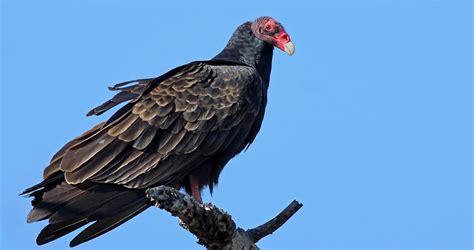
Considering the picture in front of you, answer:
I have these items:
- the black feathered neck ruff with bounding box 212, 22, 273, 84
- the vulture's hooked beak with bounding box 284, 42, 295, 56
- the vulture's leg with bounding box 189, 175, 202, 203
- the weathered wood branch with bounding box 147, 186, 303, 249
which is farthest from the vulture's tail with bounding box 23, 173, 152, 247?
the vulture's hooked beak with bounding box 284, 42, 295, 56

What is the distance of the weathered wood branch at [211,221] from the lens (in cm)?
489

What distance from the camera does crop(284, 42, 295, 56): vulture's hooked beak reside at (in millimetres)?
7430

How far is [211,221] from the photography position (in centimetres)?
531

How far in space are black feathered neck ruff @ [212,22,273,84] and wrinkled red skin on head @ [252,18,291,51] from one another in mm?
49

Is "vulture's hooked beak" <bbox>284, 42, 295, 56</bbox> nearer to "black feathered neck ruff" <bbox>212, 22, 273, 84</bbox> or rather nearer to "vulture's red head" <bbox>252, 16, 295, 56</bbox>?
"vulture's red head" <bbox>252, 16, 295, 56</bbox>

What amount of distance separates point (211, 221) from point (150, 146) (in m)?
1.43

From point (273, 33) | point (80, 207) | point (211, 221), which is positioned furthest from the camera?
point (273, 33)

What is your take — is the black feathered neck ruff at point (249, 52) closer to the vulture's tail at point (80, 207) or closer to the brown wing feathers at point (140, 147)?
the brown wing feathers at point (140, 147)

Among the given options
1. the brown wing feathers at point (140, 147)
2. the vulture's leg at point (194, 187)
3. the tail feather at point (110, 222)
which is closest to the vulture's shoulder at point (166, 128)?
the brown wing feathers at point (140, 147)

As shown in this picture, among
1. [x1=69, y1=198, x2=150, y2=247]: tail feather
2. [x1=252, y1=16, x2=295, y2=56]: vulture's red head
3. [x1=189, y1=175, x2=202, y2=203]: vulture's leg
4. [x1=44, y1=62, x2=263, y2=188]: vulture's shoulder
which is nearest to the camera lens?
[x1=69, y1=198, x2=150, y2=247]: tail feather

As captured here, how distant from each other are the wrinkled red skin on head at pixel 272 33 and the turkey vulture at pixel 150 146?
1.21 ft

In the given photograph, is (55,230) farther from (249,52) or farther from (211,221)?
(249,52)

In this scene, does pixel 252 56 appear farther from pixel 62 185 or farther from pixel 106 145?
pixel 62 185

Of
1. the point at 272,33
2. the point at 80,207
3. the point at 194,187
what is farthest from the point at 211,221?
the point at 272,33
